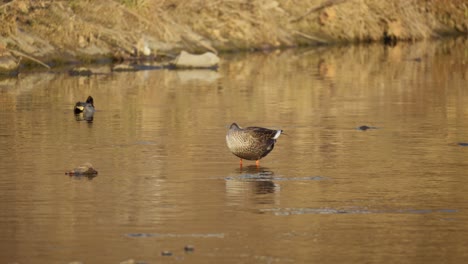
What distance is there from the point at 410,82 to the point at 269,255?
23339mm

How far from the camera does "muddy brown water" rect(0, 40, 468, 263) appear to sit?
11.6 metres

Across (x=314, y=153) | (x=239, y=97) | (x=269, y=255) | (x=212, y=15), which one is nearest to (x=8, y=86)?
(x=239, y=97)

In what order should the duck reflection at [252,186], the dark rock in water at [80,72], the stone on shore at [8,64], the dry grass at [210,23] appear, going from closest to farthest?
the duck reflection at [252,186]
the stone on shore at [8,64]
the dark rock in water at [80,72]
the dry grass at [210,23]

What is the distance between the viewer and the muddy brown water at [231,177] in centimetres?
1159

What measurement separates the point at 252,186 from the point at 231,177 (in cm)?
75

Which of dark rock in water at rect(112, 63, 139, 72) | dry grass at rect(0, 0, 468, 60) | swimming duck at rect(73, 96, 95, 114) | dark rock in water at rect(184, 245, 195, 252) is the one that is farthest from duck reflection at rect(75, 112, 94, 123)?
dark rock in water at rect(112, 63, 139, 72)

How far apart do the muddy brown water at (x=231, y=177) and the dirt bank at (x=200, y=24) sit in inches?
319

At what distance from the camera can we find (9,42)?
37.3 meters

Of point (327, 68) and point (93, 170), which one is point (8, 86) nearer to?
point (327, 68)

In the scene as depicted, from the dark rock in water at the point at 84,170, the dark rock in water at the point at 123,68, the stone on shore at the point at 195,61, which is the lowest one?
the dark rock in water at the point at 84,170

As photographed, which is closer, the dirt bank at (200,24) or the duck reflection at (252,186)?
the duck reflection at (252,186)

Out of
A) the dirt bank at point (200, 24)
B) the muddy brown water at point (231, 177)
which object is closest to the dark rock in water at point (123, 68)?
the dirt bank at point (200, 24)

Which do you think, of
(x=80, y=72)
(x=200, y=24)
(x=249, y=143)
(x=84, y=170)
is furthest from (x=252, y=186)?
(x=200, y=24)

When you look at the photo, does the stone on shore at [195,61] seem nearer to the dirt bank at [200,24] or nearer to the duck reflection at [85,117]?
the dirt bank at [200,24]
